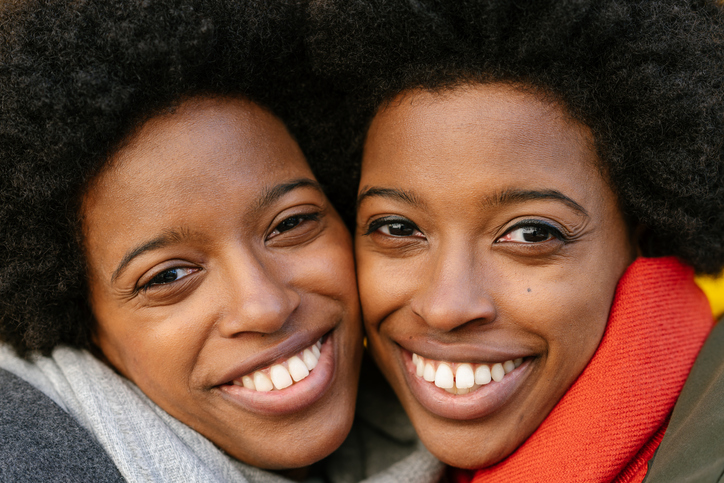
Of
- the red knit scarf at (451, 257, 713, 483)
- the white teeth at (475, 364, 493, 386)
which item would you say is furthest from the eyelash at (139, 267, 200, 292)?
the red knit scarf at (451, 257, 713, 483)

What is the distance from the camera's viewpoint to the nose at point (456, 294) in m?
1.93

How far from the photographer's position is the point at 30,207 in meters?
2.10

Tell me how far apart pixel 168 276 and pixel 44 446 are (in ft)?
2.15

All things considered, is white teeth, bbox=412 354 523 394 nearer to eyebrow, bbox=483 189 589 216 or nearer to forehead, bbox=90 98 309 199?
eyebrow, bbox=483 189 589 216

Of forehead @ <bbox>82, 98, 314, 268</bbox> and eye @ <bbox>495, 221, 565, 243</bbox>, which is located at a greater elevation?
forehead @ <bbox>82, 98, 314, 268</bbox>

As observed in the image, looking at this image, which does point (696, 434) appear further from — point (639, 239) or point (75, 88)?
point (75, 88)

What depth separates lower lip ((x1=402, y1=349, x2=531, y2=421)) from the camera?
6.78ft

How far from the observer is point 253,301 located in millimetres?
1992

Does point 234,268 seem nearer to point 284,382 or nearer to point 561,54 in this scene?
point 284,382

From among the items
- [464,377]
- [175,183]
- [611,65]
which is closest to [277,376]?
[464,377]

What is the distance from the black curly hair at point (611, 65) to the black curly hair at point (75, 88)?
324mm

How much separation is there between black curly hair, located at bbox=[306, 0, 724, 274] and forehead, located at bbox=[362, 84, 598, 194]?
A: 50mm

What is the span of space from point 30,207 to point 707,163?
2354 millimetres

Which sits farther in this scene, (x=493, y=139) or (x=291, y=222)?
(x=291, y=222)
